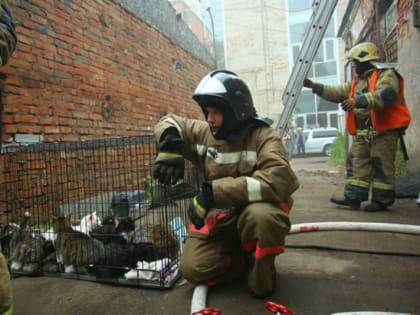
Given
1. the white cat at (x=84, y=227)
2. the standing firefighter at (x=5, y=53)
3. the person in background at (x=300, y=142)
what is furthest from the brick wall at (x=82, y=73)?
the person in background at (x=300, y=142)

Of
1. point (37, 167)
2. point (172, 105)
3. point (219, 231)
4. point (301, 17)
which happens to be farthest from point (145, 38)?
point (301, 17)

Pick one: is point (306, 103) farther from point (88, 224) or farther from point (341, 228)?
point (88, 224)

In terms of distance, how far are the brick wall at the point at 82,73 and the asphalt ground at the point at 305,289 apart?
1.87 metres

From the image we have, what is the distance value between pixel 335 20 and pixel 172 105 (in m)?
17.6

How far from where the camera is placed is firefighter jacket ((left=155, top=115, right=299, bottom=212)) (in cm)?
176

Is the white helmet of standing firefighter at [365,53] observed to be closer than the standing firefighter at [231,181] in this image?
No

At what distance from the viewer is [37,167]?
3.34 metres

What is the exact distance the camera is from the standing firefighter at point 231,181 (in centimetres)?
176

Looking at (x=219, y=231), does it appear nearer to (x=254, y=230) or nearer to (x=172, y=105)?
(x=254, y=230)

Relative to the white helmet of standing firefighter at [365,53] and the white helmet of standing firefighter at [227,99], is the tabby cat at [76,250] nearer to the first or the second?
the white helmet of standing firefighter at [227,99]

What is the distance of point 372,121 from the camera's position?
361 centimetres

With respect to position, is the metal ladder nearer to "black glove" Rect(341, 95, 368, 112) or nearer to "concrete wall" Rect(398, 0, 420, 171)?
"black glove" Rect(341, 95, 368, 112)

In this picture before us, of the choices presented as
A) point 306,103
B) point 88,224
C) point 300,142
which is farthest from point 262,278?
point 306,103

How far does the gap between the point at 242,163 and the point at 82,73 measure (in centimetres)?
332
